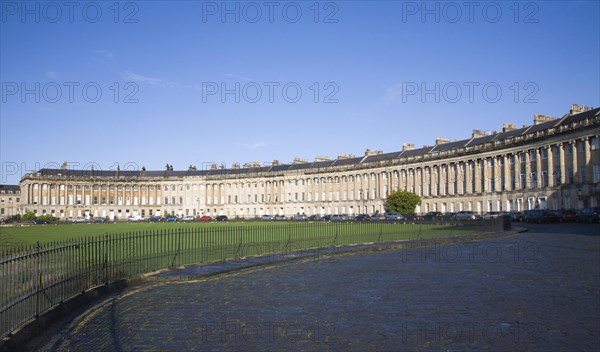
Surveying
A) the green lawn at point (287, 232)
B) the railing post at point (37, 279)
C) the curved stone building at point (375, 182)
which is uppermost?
the curved stone building at point (375, 182)

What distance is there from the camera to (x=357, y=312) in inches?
399

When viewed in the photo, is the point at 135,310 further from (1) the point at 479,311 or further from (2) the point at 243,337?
(1) the point at 479,311

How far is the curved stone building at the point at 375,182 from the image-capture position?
218 ft

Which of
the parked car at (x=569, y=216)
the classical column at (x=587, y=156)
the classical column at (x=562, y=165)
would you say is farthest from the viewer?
the classical column at (x=562, y=165)

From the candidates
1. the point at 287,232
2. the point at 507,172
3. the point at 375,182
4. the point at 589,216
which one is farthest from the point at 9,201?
the point at 589,216

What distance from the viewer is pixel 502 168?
7750 cm

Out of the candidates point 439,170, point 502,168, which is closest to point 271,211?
point 439,170

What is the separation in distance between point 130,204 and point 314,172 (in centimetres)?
4884

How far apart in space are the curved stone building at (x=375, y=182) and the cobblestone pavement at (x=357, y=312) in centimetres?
5470

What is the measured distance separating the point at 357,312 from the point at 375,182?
304ft

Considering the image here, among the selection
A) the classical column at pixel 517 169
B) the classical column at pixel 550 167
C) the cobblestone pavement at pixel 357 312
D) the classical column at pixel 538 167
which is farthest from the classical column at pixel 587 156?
the cobblestone pavement at pixel 357 312

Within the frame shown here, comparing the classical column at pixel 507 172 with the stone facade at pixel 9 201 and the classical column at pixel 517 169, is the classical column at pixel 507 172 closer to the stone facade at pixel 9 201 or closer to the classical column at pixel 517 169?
the classical column at pixel 517 169

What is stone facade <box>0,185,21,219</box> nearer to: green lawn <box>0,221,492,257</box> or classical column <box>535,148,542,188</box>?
green lawn <box>0,221,492,257</box>

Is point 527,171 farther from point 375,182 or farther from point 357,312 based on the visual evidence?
point 357,312
